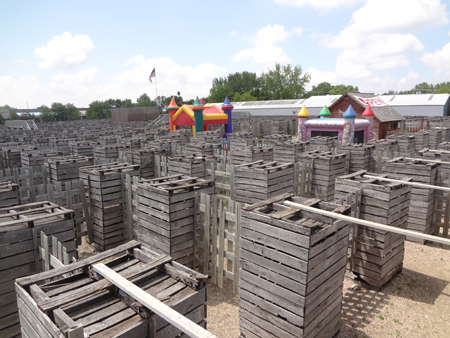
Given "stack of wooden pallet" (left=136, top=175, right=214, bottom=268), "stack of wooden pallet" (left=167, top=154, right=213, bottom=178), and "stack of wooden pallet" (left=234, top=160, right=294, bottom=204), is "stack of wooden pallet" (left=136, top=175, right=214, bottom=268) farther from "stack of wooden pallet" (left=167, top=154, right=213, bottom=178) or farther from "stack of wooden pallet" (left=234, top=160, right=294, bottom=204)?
"stack of wooden pallet" (left=167, top=154, right=213, bottom=178)

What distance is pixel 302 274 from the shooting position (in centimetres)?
500

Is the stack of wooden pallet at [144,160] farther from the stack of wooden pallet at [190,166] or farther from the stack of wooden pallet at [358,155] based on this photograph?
the stack of wooden pallet at [358,155]

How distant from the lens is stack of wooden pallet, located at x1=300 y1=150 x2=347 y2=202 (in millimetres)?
12531

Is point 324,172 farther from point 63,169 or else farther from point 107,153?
point 107,153

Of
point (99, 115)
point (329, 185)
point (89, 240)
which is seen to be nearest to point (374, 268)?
point (329, 185)

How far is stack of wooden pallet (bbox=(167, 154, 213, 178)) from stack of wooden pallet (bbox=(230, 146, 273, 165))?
76.5 inches

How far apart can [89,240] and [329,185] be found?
29.8 ft

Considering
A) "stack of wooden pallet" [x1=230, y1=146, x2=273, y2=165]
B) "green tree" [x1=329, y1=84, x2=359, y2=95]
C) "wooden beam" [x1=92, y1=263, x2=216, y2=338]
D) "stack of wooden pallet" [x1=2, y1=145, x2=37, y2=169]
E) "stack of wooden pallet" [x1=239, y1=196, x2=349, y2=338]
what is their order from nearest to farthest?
"wooden beam" [x1=92, y1=263, x2=216, y2=338] < "stack of wooden pallet" [x1=239, y1=196, x2=349, y2=338] < "stack of wooden pallet" [x1=230, y1=146, x2=273, y2=165] < "stack of wooden pallet" [x1=2, y1=145, x2=37, y2=169] < "green tree" [x1=329, y1=84, x2=359, y2=95]

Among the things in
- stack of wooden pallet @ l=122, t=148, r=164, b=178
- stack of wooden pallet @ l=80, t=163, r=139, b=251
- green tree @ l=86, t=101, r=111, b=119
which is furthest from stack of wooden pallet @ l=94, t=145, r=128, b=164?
green tree @ l=86, t=101, r=111, b=119

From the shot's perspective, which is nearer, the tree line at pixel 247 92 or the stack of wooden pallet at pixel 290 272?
the stack of wooden pallet at pixel 290 272

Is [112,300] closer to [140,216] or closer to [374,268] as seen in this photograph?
[140,216]

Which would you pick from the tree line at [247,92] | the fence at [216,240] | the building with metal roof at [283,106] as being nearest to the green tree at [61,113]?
the tree line at [247,92]

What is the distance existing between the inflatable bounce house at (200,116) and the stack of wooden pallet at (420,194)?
19844mm

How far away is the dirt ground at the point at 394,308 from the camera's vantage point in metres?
6.30
